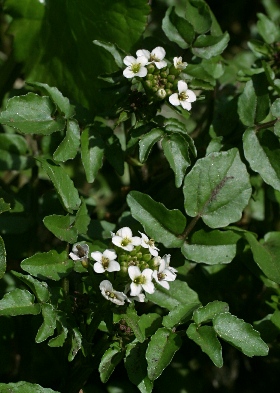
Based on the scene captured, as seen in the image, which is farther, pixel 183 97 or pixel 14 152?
pixel 14 152

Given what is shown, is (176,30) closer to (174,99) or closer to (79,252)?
(174,99)

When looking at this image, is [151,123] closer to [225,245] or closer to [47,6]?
[225,245]

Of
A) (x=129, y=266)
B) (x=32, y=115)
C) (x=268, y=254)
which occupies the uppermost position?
(x=32, y=115)

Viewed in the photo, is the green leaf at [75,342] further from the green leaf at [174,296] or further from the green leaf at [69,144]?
the green leaf at [69,144]

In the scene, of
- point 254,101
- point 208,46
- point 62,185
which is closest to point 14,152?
point 62,185

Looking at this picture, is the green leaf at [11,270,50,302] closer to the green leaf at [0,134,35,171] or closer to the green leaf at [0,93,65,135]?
the green leaf at [0,93,65,135]

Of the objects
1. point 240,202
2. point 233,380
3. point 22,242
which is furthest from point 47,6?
point 233,380

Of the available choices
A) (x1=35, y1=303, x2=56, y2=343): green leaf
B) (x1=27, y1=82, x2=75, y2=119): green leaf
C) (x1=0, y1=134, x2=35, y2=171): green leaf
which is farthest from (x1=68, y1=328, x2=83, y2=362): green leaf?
(x1=0, y1=134, x2=35, y2=171): green leaf

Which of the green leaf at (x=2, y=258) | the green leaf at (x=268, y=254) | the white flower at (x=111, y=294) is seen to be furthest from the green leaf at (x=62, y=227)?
the green leaf at (x=268, y=254)
